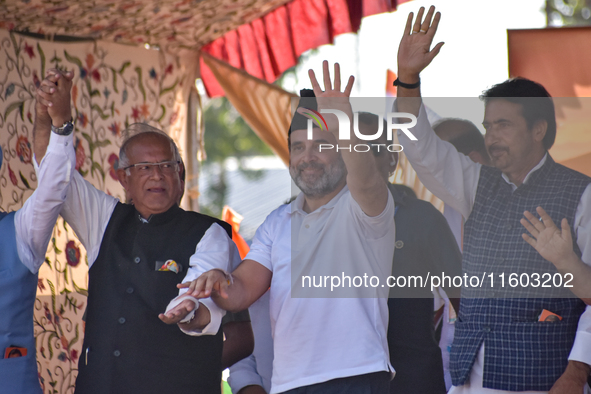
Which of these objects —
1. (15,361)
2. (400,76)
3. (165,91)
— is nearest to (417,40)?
(400,76)

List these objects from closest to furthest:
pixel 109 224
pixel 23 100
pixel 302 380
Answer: pixel 302 380, pixel 109 224, pixel 23 100

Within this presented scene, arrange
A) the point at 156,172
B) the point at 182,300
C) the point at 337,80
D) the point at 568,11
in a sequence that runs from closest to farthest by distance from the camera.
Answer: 1. the point at 182,300
2. the point at 337,80
3. the point at 156,172
4. the point at 568,11

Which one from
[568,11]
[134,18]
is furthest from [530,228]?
[568,11]

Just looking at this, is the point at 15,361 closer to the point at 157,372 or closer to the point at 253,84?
the point at 157,372

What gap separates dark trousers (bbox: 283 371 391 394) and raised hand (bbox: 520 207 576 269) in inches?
25.3

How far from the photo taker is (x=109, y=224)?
93.7 inches

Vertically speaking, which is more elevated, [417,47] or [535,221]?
[417,47]

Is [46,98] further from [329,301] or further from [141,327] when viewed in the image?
[329,301]

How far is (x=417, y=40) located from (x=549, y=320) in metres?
1.00

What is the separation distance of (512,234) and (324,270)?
0.64m

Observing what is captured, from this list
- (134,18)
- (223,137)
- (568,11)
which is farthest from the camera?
(223,137)

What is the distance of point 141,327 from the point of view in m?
2.22

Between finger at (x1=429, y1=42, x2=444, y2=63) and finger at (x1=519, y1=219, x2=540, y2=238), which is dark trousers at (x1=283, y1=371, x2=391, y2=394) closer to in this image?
finger at (x1=519, y1=219, x2=540, y2=238)

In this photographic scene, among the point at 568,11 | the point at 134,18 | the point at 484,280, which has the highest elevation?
the point at 568,11
